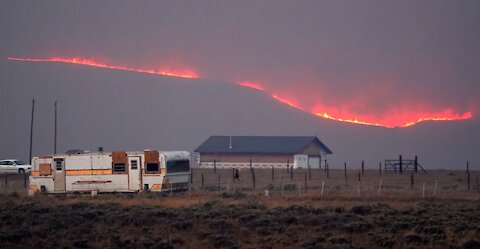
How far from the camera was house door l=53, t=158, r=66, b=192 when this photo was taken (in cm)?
5000

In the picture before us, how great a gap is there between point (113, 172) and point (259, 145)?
5717 centimetres

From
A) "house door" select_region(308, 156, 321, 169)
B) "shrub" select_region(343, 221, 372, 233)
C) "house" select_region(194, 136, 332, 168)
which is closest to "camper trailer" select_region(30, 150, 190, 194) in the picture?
"shrub" select_region(343, 221, 372, 233)

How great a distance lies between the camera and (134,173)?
48.8 m

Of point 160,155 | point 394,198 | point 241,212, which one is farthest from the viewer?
point 160,155

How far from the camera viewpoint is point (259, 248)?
31.3 meters

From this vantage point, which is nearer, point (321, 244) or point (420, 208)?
point (321, 244)

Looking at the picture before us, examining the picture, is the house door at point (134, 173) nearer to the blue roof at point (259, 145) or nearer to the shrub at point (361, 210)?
the shrub at point (361, 210)

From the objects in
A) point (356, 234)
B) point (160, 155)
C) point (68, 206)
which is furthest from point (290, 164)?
point (356, 234)

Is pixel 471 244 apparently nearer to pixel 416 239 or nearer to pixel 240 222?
pixel 416 239

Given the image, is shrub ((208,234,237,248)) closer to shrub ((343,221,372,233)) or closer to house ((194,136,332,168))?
shrub ((343,221,372,233))

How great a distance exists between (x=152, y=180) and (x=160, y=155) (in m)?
1.46

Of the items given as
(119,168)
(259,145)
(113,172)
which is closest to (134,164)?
(119,168)

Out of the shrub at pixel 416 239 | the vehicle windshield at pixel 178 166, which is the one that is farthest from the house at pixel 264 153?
the shrub at pixel 416 239

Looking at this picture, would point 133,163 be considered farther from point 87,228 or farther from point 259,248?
point 259,248
